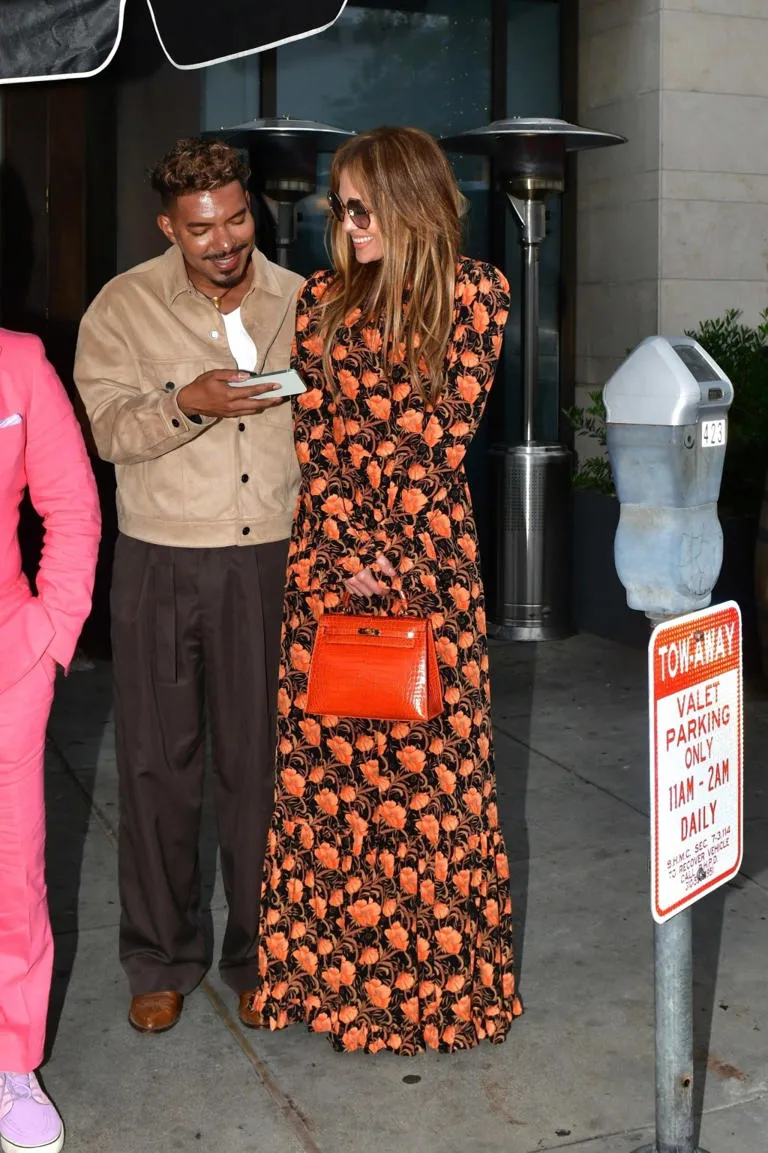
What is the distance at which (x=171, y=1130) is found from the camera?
3094 mm

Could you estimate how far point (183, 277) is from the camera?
344 centimetres

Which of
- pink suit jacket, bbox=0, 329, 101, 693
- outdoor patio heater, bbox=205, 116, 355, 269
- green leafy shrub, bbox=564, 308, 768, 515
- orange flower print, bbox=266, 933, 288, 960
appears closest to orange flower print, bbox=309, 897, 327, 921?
orange flower print, bbox=266, 933, 288, 960

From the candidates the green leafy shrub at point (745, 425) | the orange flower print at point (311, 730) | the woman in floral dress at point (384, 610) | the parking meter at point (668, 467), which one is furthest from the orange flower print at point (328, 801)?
the green leafy shrub at point (745, 425)

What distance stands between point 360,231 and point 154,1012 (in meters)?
1.80

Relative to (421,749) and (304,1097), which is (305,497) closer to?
(421,749)

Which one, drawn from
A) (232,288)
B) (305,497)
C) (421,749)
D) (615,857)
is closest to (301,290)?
(232,288)

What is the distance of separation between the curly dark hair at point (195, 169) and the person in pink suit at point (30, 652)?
567mm

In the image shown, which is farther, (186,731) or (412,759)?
(186,731)

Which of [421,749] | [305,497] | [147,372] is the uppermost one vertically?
[147,372]

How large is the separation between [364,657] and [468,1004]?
2.76ft

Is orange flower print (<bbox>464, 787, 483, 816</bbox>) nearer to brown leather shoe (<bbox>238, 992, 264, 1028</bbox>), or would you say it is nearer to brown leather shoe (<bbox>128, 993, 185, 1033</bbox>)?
brown leather shoe (<bbox>238, 992, 264, 1028</bbox>)

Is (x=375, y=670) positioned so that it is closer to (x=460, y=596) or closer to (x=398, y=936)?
(x=460, y=596)

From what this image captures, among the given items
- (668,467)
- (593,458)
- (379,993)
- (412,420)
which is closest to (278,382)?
(412,420)

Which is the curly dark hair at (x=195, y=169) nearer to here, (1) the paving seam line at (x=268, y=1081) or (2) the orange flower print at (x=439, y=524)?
(2) the orange flower print at (x=439, y=524)
